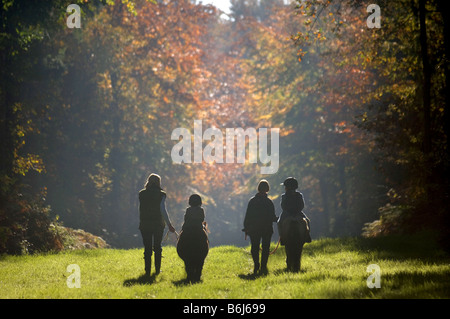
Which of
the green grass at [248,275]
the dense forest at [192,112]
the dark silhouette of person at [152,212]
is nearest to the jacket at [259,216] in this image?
the green grass at [248,275]

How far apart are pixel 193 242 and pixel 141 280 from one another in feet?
4.68

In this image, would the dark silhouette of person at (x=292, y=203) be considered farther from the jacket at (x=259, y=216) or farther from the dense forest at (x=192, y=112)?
the dense forest at (x=192, y=112)

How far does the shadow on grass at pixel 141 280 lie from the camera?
12.3 metres

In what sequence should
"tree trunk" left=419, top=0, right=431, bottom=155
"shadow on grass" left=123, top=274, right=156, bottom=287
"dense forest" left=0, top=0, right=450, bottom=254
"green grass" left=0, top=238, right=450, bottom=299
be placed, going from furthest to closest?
"dense forest" left=0, top=0, right=450, bottom=254, "tree trunk" left=419, top=0, right=431, bottom=155, "shadow on grass" left=123, top=274, right=156, bottom=287, "green grass" left=0, top=238, right=450, bottom=299

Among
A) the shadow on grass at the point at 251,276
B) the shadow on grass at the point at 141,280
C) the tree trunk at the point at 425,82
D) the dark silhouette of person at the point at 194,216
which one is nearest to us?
the shadow on grass at the point at 141,280

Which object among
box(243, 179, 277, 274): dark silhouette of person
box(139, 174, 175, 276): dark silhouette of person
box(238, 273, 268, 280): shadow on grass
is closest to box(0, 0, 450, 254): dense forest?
box(243, 179, 277, 274): dark silhouette of person

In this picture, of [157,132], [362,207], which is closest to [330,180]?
[362,207]

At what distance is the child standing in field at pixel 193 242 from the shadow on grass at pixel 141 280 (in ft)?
2.89

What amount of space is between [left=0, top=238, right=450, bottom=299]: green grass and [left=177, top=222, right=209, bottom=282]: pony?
12.4 inches

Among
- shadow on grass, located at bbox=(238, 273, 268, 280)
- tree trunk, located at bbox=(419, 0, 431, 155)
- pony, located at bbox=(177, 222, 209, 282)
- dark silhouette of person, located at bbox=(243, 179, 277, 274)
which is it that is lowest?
shadow on grass, located at bbox=(238, 273, 268, 280)

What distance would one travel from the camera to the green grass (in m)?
9.57

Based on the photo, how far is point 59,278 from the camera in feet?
44.4

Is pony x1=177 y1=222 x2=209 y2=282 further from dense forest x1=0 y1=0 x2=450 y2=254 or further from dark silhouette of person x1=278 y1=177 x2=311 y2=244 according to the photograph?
dense forest x1=0 y1=0 x2=450 y2=254

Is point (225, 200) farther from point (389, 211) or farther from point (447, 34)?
point (447, 34)
